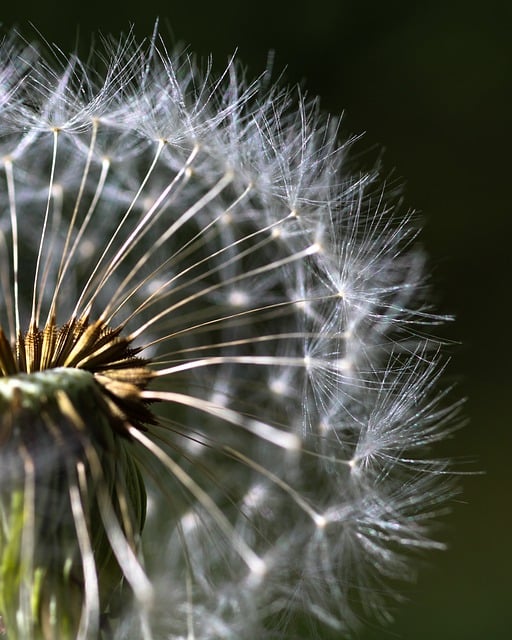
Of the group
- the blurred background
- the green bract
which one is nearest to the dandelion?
the green bract

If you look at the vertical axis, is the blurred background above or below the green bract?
above

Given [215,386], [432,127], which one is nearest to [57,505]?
[215,386]

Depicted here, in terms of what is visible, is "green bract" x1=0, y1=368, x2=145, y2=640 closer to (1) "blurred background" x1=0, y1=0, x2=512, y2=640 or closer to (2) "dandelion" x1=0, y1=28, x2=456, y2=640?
(2) "dandelion" x1=0, y1=28, x2=456, y2=640

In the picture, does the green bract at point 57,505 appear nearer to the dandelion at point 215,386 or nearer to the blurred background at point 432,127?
the dandelion at point 215,386

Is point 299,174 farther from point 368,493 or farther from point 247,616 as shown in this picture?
point 247,616

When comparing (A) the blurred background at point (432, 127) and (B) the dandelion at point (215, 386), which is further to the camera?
(A) the blurred background at point (432, 127)

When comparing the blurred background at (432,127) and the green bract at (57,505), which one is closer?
the green bract at (57,505)

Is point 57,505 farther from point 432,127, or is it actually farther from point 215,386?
point 432,127

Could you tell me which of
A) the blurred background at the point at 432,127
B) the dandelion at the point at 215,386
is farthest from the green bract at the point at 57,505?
the blurred background at the point at 432,127

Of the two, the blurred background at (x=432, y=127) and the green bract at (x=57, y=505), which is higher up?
the blurred background at (x=432, y=127)
